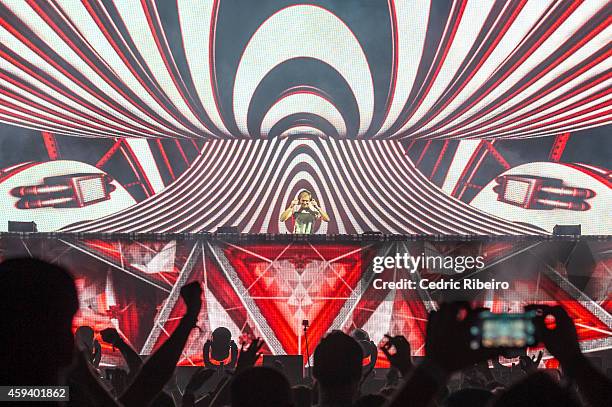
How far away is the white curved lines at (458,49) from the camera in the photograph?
6225mm

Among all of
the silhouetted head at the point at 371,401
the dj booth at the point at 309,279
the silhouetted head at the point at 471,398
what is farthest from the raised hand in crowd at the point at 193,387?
the dj booth at the point at 309,279

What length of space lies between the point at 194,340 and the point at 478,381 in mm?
3335

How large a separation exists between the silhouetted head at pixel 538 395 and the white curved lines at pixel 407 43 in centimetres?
570

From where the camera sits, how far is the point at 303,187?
7566 millimetres

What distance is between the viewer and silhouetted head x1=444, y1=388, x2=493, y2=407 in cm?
133

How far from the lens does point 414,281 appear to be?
6281 millimetres

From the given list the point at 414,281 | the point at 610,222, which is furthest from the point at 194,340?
the point at 610,222

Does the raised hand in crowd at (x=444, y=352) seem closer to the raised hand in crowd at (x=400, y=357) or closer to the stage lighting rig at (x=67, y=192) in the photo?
the raised hand in crowd at (x=400, y=357)

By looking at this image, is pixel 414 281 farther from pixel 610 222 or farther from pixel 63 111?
pixel 63 111

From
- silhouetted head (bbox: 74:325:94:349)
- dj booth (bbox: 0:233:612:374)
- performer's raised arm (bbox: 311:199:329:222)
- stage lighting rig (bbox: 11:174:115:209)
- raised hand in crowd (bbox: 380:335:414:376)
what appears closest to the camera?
raised hand in crowd (bbox: 380:335:414:376)

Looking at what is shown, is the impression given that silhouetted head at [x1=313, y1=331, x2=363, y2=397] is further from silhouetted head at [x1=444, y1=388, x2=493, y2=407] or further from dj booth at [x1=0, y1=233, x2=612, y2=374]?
dj booth at [x1=0, y1=233, x2=612, y2=374]

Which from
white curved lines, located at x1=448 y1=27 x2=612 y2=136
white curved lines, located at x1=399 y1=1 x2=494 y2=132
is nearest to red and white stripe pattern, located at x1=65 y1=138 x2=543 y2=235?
white curved lines, located at x1=399 y1=1 x2=494 y2=132

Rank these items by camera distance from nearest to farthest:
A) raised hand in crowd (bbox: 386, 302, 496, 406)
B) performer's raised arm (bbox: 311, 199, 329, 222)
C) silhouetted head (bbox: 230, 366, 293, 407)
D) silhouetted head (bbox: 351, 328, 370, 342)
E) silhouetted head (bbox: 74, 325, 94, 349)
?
raised hand in crowd (bbox: 386, 302, 496, 406)
silhouetted head (bbox: 230, 366, 293, 407)
silhouetted head (bbox: 74, 325, 94, 349)
silhouetted head (bbox: 351, 328, 370, 342)
performer's raised arm (bbox: 311, 199, 329, 222)

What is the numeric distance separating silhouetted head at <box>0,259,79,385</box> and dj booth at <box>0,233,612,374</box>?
17.4 feet
